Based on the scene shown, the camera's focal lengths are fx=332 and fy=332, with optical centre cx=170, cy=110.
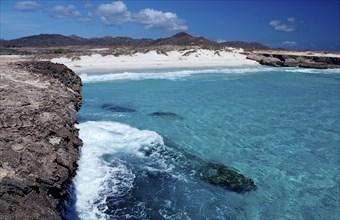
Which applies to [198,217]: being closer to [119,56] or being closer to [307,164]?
[307,164]

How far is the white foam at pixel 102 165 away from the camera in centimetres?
673

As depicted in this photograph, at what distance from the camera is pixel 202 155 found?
1009 centimetres

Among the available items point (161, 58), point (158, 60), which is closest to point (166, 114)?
point (158, 60)

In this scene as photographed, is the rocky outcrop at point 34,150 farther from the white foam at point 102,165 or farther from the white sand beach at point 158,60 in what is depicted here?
the white sand beach at point 158,60

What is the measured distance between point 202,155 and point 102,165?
10.1 feet

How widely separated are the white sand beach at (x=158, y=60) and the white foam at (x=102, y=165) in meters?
19.3

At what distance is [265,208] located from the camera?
23.7 feet

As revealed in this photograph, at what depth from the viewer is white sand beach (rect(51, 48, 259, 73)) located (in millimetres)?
32319

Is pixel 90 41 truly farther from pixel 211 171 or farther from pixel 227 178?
pixel 227 178

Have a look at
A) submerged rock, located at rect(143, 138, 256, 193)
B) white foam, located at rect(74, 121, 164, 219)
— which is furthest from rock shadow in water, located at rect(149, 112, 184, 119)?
submerged rock, located at rect(143, 138, 256, 193)

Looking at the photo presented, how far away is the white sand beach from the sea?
12902 millimetres

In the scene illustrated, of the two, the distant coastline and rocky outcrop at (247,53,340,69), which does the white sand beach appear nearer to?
the distant coastline

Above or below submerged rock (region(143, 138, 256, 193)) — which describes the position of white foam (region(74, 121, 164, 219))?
above

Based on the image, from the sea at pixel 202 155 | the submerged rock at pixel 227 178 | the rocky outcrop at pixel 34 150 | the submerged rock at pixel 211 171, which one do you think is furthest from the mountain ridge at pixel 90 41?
the rocky outcrop at pixel 34 150
